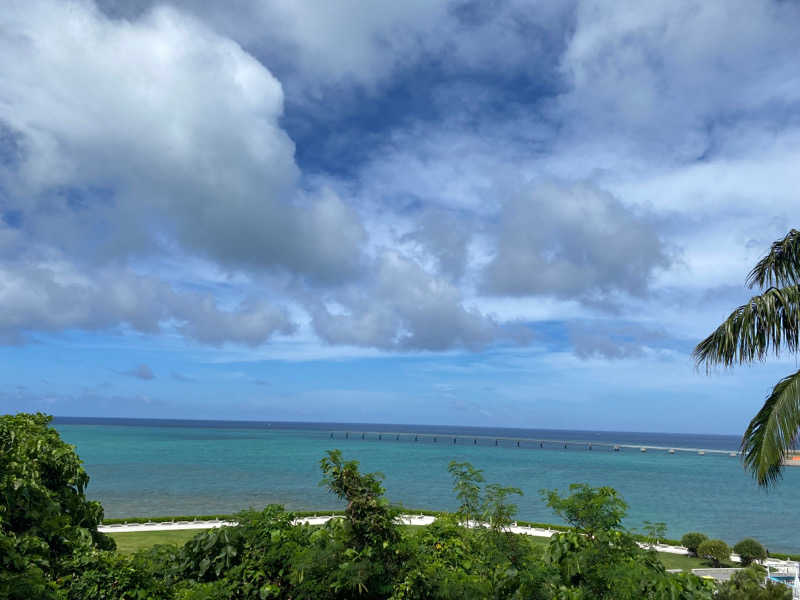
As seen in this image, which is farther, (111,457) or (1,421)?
(111,457)

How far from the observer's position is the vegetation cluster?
217 inches

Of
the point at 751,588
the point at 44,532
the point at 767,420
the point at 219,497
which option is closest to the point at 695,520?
the point at 751,588

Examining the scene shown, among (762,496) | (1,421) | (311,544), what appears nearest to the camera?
(311,544)

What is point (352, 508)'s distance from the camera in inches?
225

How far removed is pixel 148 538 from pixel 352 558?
33.0 metres

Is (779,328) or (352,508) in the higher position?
(779,328)

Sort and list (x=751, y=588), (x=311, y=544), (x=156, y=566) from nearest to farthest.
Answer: (x=311, y=544) < (x=156, y=566) < (x=751, y=588)

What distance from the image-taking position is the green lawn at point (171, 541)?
99.9ft

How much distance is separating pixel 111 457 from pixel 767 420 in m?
119

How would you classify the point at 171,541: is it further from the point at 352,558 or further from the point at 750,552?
the point at 750,552

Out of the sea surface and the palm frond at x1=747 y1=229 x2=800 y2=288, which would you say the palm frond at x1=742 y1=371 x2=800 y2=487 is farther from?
the sea surface

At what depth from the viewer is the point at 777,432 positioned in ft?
20.8

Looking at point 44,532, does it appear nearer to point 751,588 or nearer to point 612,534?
point 612,534

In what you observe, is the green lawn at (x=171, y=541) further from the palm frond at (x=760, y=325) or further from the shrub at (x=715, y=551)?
the palm frond at (x=760, y=325)
